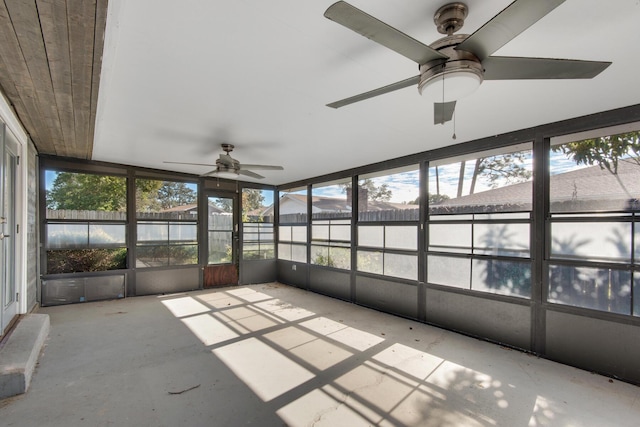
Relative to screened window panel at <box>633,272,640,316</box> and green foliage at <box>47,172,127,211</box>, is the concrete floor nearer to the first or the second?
screened window panel at <box>633,272,640,316</box>

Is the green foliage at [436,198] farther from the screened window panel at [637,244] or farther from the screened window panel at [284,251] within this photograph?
the screened window panel at [284,251]

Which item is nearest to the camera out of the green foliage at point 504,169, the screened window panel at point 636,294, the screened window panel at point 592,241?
the screened window panel at point 636,294

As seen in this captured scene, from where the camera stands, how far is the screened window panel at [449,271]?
379cm

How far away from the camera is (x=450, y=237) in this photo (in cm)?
398

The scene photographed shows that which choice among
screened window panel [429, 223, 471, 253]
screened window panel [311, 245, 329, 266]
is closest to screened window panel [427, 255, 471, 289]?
screened window panel [429, 223, 471, 253]

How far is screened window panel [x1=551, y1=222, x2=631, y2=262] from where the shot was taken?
2.75 meters

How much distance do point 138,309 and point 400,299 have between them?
4.18 m

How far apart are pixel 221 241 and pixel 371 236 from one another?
11.5 ft

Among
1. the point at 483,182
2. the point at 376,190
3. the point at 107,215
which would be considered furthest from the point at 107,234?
the point at 483,182

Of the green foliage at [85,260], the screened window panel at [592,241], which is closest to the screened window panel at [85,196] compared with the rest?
the green foliage at [85,260]

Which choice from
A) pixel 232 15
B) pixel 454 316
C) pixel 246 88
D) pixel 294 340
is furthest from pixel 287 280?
pixel 232 15

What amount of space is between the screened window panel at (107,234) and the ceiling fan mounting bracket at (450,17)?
595 centimetres

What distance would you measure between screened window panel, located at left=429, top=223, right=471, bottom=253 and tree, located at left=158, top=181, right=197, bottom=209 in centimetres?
483

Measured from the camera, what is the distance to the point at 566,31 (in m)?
1.71
